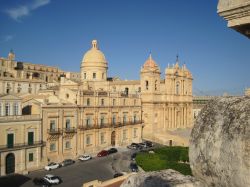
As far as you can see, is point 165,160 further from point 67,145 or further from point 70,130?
point 67,145

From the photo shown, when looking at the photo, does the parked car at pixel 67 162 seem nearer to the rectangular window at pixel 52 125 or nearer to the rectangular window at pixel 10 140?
the rectangular window at pixel 52 125

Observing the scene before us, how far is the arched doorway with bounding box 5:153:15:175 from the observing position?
105 ft

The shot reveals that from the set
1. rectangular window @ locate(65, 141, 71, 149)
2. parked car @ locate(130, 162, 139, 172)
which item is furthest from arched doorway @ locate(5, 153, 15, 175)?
parked car @ locate(130, 162, 139, 172)

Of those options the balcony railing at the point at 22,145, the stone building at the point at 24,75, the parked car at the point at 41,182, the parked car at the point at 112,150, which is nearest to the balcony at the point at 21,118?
the balcony railing at the point at 22,145

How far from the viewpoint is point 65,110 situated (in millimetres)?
39125

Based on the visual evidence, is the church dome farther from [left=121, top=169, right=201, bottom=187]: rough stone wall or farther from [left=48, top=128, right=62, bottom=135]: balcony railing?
[left=121, top=169, right=201, bottom=187]: rough stone wall

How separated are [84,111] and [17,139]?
36.5ft

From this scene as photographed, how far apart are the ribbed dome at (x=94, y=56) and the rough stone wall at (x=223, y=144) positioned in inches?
2138

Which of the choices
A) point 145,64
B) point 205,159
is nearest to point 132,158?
point 145,64

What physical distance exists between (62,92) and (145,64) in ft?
65.2

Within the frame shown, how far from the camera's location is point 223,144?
2.76 meters

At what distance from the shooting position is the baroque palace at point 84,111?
110 ft

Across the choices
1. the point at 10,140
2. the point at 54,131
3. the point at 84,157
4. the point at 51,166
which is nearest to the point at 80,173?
the point at 51,166

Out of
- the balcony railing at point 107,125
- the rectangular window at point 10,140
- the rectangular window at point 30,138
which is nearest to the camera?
the rectangular window at point 10,140
